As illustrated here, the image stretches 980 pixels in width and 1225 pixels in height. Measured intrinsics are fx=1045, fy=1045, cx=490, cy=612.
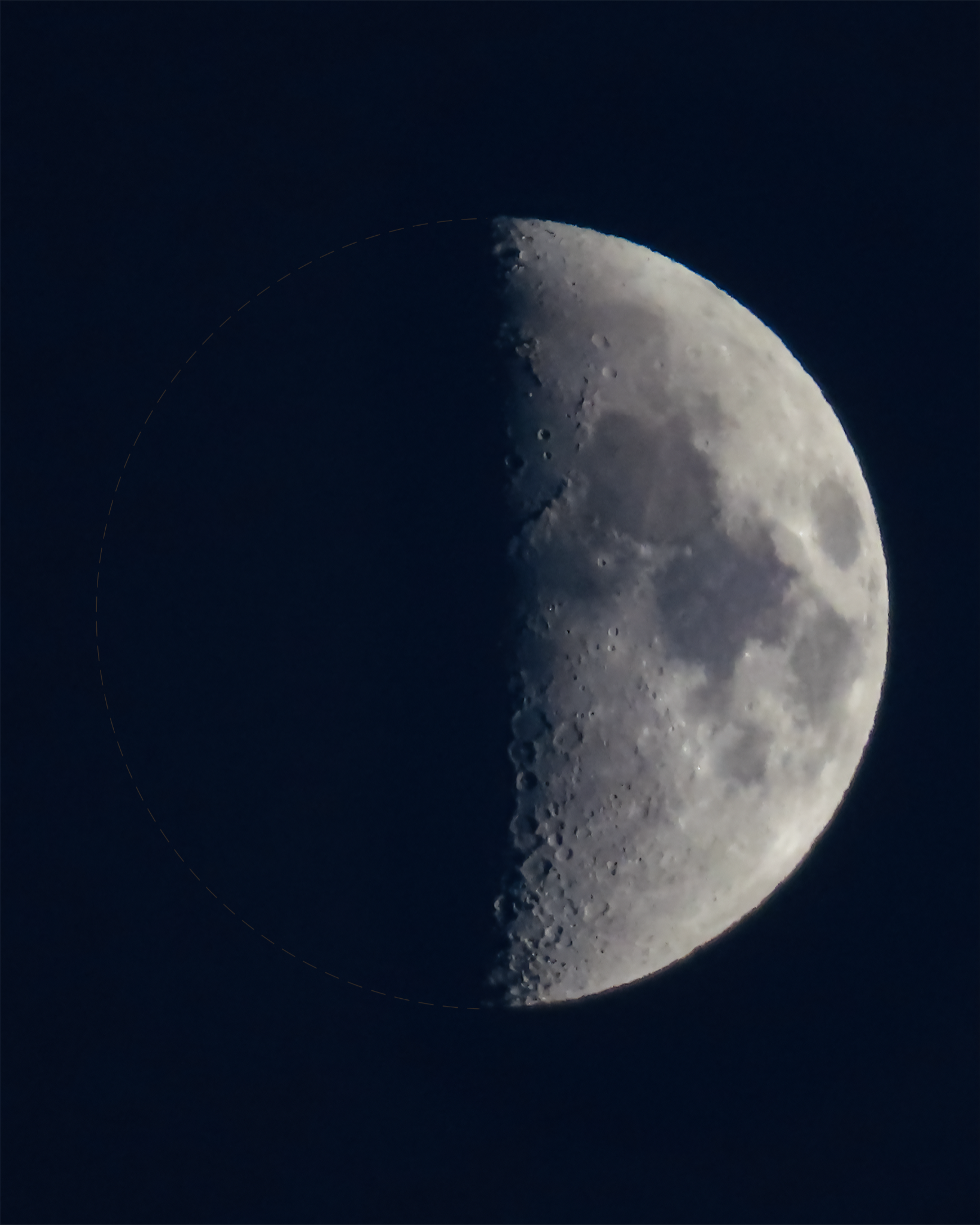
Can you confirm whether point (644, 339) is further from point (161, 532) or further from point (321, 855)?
point (321, 855)

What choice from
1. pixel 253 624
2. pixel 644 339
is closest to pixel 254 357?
pixel 253 624

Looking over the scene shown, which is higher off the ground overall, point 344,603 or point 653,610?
point 653,610

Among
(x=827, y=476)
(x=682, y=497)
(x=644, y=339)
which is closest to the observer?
(x=682, y=497)
